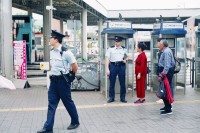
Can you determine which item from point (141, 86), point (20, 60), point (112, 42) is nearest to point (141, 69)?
point (141, 86)

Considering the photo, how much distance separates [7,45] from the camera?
1377cm

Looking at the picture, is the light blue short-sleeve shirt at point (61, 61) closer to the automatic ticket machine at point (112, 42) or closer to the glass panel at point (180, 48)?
the automatic ticket machine at point (112, 42)

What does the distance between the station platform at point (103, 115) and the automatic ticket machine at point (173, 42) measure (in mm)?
808

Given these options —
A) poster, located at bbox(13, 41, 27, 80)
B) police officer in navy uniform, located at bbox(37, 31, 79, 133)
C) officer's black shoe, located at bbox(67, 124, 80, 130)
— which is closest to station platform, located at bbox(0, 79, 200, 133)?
officer's black shoe, located at bbox(67, 124, 80, 130)

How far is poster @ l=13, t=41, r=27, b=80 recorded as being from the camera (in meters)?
13.5

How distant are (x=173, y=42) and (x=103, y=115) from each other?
16.2 ft

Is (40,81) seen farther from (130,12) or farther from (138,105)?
(130,12)

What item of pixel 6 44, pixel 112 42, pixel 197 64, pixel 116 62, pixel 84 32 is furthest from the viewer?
pixel 84 32

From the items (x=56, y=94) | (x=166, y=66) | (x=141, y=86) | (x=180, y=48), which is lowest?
(x=141, y=86)

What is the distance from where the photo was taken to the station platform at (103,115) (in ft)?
23.7

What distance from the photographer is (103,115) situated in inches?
334

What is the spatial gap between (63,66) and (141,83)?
3660 millimetres

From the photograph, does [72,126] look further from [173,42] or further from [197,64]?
[197,64]

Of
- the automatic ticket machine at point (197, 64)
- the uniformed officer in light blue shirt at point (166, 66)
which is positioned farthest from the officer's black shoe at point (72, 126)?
the automatic ticket machine at point (197, 64)
